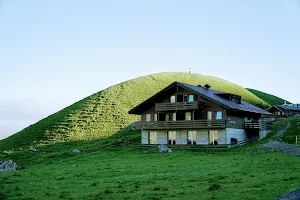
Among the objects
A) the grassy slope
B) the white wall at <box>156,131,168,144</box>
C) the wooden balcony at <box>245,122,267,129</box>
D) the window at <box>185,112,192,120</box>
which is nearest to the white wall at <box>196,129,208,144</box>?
the window at <box>185,112,192,120</box>

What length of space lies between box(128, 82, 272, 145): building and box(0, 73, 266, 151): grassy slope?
3637 cm

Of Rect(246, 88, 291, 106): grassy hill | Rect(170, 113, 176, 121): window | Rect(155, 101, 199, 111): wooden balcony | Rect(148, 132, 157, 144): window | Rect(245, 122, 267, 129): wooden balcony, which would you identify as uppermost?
Rect(246, 88, 291, 106): grassy hill

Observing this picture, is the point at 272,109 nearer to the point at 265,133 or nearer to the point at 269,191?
the point at 265,133

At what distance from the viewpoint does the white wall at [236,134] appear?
58438 mm

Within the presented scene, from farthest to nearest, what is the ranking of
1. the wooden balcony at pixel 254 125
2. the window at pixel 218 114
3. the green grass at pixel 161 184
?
1. the wooden balcony at pixel 254 125
2. the window at pixel 218 114
3. the green grass at pixel 161 184

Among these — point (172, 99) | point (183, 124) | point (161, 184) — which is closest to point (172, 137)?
point (183, 124)

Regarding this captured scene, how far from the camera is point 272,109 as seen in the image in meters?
117

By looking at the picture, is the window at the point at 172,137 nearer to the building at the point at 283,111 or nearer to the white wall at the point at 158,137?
the white wall at the point at 158,137

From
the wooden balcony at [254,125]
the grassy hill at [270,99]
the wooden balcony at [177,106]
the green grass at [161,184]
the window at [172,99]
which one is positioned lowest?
the green grass at [161,184]

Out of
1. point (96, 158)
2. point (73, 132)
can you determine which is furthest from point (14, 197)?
point (73, 132)

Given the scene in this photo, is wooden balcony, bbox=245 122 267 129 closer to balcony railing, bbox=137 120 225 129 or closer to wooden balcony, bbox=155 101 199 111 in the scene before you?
balcony railing, bbox=137 120 225 129

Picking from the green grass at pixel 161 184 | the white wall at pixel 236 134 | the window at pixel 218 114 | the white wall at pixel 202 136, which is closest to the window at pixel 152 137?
the white wall at pixel 202 136

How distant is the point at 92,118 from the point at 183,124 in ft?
179

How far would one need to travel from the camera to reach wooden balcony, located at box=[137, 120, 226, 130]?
57.7 meters
